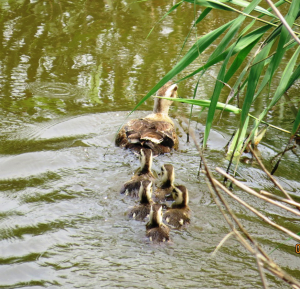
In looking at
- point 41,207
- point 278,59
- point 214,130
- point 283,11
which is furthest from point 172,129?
point 283,11

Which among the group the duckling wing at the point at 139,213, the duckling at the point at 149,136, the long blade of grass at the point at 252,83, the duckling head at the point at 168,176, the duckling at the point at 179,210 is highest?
the long blade of grass at the point at 252,83

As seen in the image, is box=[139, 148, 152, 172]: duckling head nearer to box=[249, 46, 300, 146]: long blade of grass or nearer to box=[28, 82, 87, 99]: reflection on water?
box=[249, 46, 300, 146]: long blade of grass

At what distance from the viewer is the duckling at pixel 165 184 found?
15.0 ft

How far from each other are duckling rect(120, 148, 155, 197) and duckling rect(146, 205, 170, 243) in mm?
639

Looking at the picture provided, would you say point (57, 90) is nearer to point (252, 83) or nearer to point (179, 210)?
point (179, 210)

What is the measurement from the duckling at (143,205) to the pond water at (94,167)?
0.10m

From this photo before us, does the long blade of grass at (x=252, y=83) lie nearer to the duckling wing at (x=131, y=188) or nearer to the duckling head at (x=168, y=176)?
the duckling head at (x=168, y=176)

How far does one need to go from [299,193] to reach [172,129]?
5.79 feet

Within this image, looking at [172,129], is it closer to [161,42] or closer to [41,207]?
[41,207]

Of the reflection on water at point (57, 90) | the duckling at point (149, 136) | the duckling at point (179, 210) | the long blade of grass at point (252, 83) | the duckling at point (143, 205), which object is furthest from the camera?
the reflection on water at point (57, 90)

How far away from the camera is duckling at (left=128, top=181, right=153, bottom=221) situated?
13.4 ft

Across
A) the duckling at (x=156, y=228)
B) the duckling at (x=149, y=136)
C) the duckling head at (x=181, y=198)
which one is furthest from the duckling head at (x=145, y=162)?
the duckling at (x=156, y=228)

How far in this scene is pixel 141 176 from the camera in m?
4.73

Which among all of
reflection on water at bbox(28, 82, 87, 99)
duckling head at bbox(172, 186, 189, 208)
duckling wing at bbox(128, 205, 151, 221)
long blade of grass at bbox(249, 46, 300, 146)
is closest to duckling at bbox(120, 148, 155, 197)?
duckling wing at bbox(128, 205, 151, 221)
